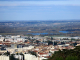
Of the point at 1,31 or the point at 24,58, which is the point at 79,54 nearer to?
the point at 24,58

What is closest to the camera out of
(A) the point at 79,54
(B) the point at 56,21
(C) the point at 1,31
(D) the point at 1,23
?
(A) the point at 79,54

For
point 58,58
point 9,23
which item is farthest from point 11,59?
point 9,23

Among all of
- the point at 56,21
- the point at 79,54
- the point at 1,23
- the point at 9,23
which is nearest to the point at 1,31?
the point at 1,23

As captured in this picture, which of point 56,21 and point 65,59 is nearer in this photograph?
point 65,59

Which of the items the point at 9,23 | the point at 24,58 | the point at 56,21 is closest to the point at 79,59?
the point at 24,58

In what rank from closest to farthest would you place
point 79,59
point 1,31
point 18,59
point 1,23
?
point 79,59 → point 18,59 → point 1,31 → point 1,23

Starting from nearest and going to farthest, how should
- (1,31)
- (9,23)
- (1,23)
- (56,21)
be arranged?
(1,31)
(1,23)
(9,23)
(56,21)

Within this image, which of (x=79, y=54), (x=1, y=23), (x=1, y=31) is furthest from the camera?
(x=1, y=23)

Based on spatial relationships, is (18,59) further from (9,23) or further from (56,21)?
(56,21)

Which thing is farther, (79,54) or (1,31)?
(1,31)
